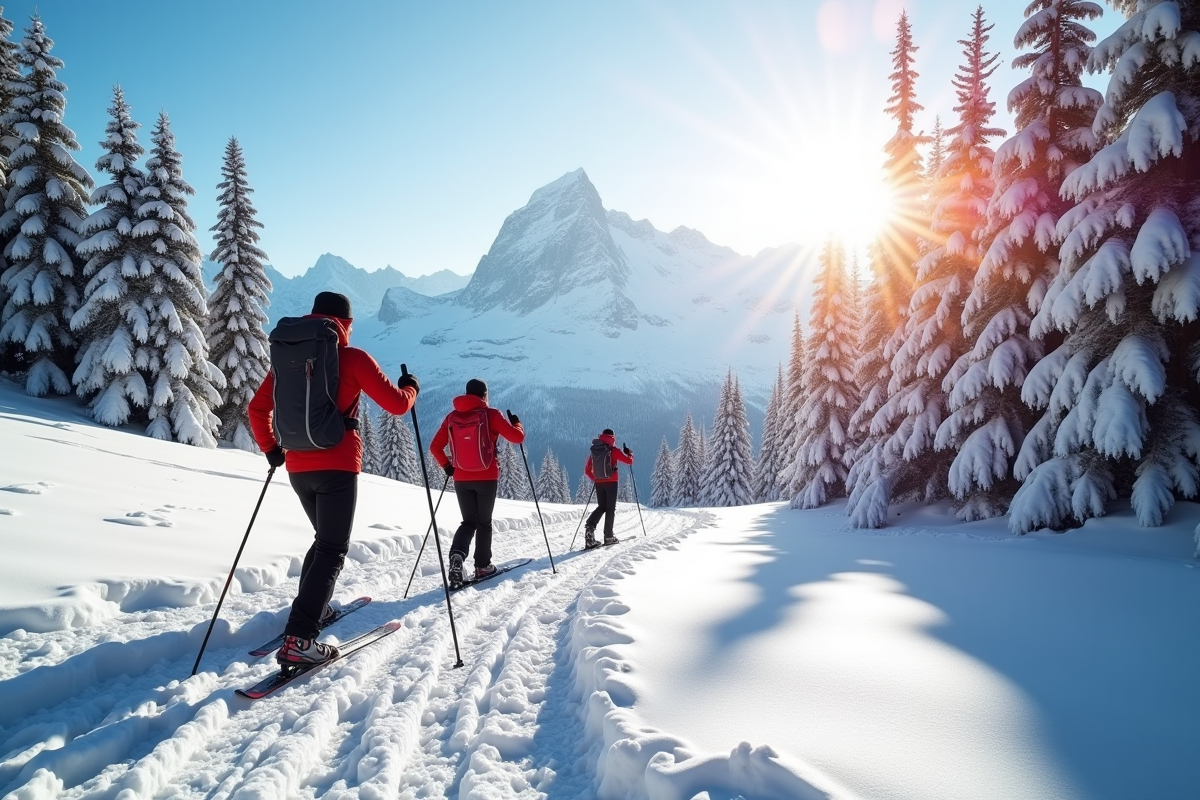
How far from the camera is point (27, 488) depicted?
6.76m

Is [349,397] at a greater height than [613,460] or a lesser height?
greater

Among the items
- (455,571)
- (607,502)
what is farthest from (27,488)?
(607,502)

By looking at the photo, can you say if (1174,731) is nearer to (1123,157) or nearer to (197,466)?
(1123,157)

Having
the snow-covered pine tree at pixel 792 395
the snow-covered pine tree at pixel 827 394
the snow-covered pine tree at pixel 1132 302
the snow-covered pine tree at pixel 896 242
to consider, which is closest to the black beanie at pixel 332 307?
the snow-covered pine tree at pixel 1132 302

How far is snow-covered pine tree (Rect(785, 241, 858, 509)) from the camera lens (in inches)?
805

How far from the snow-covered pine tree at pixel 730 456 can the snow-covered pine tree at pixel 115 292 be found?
3471 cm

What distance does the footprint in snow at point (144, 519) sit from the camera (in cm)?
651

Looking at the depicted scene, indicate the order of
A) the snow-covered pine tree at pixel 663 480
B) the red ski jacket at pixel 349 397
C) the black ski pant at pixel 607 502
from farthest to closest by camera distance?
the snow-covered pine tree at pixel 663 480 < the black ski pant at pixel 607 502 < the red ski jacket at pixel 349 397

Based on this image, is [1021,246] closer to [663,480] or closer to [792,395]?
[792,395]

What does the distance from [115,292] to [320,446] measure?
69.8 feet

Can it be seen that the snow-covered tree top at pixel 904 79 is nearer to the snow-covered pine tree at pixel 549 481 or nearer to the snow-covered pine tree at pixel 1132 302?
the snow-covered pine tree at pixel 1132 302

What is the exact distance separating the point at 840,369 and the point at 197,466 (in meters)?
22.9

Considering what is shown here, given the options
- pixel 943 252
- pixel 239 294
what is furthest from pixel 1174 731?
pixel 239 294

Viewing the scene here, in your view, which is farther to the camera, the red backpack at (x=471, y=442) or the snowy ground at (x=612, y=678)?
the red backpack at (x=471, y=442)
